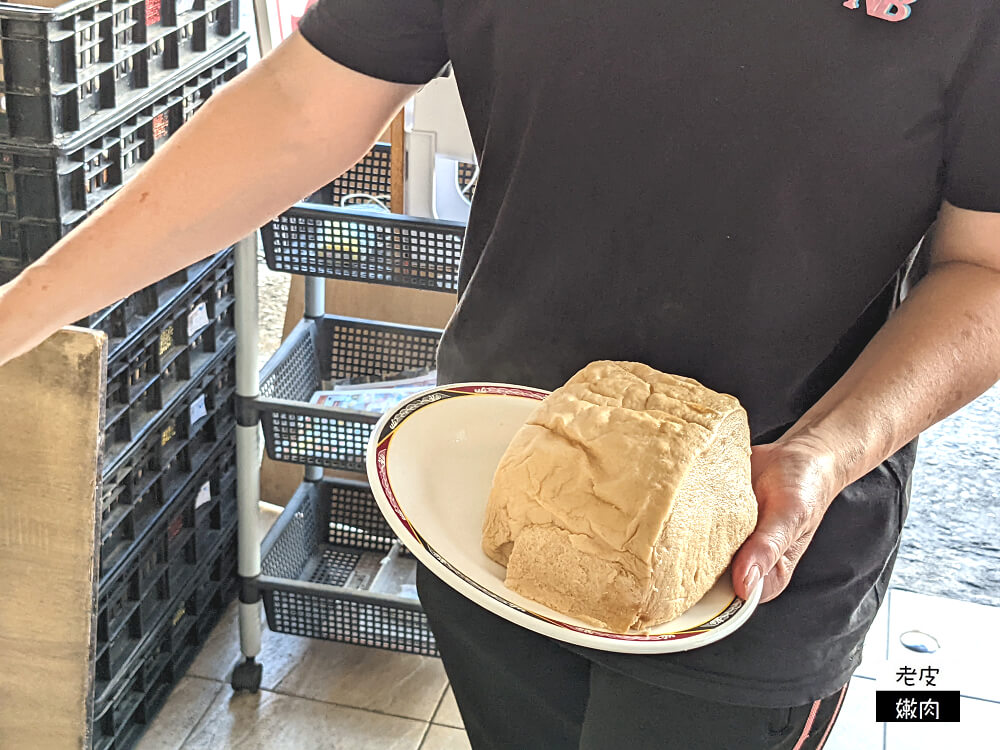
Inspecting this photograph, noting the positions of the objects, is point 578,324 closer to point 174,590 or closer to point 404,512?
point 404,512

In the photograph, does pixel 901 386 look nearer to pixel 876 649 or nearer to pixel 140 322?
pixel 140 322

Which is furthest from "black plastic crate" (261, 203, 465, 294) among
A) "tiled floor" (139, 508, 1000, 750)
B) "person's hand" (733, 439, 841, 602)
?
"person's hand" (733, 439, 841, 602)

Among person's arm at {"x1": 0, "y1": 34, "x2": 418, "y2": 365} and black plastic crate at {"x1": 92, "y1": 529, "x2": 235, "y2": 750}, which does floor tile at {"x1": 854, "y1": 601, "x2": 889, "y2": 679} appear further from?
person's arm at {"x1": 0, "y1": 34, "x2": 418, "y2": 365}

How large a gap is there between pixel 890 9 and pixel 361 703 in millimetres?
1594

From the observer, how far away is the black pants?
0.89 meters

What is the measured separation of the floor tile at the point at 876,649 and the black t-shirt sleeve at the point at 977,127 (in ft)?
4.81

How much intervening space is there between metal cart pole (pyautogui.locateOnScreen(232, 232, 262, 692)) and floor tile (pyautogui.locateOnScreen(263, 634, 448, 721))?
0.26 feet

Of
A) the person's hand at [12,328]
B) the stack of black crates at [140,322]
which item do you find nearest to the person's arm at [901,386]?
the person's hand at [12,328]

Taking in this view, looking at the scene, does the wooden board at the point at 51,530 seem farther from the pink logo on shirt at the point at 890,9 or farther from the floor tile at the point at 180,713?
the floor tile at the point at 180,713

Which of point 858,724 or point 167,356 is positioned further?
point 858,724

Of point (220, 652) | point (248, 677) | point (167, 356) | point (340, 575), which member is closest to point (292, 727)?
point (248, 677)

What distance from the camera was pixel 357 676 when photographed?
6.76 ft

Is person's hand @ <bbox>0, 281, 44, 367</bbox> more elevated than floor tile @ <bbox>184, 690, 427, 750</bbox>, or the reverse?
person's hand @ <bbox>0, 281, 44, 367</bbox>

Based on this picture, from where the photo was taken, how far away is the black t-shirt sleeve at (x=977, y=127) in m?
0.77
